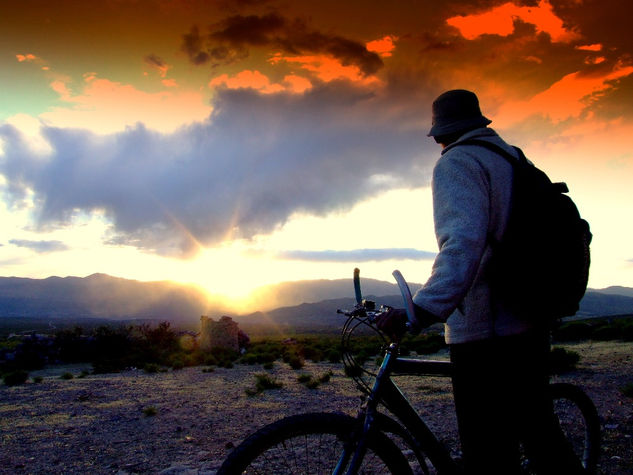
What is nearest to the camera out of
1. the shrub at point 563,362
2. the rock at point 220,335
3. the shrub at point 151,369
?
the shrub at point 563,362

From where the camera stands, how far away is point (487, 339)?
2.13 m

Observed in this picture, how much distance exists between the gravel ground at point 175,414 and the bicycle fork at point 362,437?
297 cm

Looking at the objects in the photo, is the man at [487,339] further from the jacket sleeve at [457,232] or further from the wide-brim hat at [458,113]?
the wide-brim hat at [458,113]

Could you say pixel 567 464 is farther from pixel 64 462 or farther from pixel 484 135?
pixel 64 462

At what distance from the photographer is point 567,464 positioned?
217 cm

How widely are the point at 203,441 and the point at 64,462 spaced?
5.45 ft

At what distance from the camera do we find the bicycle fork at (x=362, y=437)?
7.06 feet

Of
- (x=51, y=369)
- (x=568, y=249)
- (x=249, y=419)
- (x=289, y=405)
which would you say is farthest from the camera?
(x=51, y=369)

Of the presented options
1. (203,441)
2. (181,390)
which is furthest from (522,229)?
(181,390)

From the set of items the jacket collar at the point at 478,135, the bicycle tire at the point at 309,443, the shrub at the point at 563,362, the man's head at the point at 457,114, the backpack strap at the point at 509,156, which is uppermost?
the man's head at the point at 457,114

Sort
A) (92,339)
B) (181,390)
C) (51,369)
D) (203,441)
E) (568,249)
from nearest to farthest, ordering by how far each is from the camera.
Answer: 1. (568,249)
2. (203,441)
3. (181,390)
4. (51,369)
5. (92,339)

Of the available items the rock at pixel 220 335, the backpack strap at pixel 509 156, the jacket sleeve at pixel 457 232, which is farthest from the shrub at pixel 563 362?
the rock at pixel 220 335

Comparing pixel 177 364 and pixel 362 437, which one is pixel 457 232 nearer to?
pixel 362 437

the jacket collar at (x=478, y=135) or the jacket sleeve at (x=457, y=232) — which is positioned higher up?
the jacket collar at (x=478, y=135)
